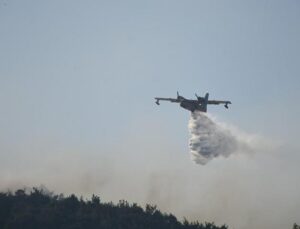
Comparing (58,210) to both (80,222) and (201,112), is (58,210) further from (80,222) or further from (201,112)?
(201,112)

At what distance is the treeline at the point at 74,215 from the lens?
12019 centimetres

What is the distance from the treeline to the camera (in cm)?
12019

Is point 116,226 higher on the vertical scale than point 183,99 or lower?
lower

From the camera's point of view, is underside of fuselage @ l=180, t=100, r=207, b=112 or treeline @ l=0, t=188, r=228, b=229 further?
treeline @ l=0, t=188, r=228, b=229

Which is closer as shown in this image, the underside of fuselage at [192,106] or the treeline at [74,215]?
the underside of fuselage at [192,106]

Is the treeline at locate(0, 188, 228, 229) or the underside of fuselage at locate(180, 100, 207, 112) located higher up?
the underside of fuselage at locate(180, 100, 207, 112)

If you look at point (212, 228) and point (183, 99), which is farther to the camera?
point (212, 228)

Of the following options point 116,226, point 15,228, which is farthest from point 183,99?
point 15,228

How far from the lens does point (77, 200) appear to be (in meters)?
135

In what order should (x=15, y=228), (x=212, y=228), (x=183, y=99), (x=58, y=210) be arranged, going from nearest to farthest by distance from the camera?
(x=183, y=99)
(x=15, y=228)
(x=58, y=210)
(x=212, y=228)

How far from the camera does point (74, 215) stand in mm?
125438

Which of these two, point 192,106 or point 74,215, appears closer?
point 192,106

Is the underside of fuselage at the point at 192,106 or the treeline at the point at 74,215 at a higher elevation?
the underside of fuselage at the point at 192,106

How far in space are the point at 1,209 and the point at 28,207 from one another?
610 centimetres
